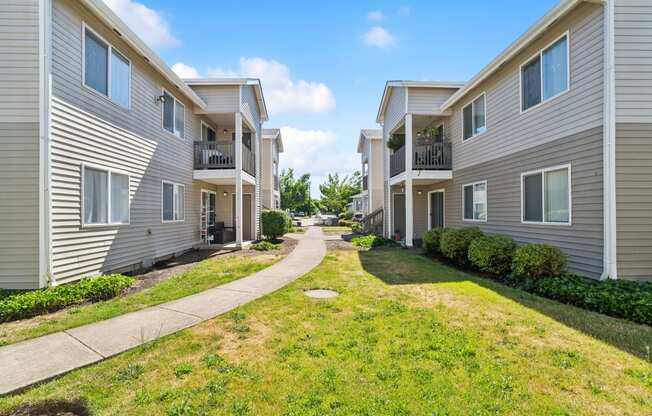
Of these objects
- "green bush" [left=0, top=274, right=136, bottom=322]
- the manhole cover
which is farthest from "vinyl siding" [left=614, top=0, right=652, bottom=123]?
"green bush" [left=0, top=274, right=136, bottom=322]

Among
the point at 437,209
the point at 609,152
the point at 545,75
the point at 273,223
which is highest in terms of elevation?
→ the point at 545,75

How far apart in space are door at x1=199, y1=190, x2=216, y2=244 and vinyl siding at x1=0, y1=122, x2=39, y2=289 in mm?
7887

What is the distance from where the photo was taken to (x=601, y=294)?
525 centimetres

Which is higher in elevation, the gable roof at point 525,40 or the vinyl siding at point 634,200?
the gable roof at point 525,40

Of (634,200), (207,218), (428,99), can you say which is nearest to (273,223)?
(207,218)

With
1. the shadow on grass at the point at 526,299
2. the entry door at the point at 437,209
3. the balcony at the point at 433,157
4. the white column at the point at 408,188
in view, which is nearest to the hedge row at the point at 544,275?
the shadow on grass at the point at 526,299

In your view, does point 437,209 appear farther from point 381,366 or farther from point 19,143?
point 19,143

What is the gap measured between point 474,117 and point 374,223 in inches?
408

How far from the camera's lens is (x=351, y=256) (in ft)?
36.4

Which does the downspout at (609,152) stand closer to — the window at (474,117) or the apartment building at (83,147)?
the window at (474,117)

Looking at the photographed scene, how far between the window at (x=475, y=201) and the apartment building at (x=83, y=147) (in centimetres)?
1144

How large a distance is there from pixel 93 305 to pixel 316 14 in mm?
11878

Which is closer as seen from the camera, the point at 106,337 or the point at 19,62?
the point at 106,337

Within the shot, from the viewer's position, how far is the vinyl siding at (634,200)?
6.12 m
